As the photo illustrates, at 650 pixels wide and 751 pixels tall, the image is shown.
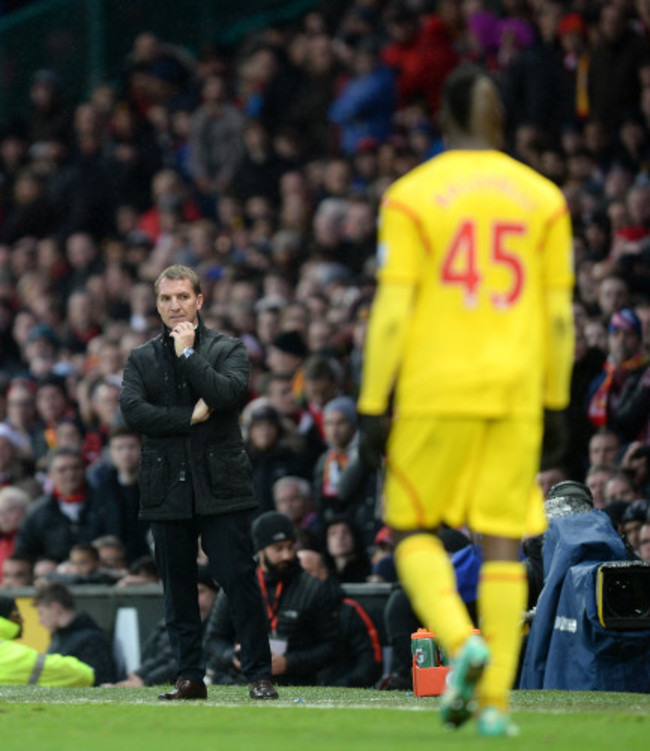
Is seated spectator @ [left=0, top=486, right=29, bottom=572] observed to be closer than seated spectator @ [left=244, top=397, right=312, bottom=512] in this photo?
No

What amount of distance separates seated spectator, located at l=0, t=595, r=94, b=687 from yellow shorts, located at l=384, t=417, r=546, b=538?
5582 millimetres

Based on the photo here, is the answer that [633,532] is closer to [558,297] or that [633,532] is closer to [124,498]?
[124,498]

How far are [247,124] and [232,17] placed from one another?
402 cm

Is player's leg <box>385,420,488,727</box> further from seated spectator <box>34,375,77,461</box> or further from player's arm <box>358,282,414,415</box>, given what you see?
seated spectator <box>34,375,77,461</box>

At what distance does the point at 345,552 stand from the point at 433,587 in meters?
6.82

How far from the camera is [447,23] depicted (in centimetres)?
1888

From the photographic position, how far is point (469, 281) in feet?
21.3

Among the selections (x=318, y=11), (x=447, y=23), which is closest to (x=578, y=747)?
(x=447, y=23)

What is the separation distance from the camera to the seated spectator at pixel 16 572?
1430 cm

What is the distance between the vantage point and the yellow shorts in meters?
6.43

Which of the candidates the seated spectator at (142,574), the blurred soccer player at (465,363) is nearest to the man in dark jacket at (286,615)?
the seated spectator at (142,574)

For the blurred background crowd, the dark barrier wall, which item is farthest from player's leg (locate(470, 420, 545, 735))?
the dark barrier wall

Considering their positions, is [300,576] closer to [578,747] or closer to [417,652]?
[417,652]

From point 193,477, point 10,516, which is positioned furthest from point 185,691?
point 10,516
